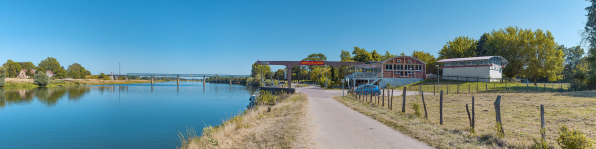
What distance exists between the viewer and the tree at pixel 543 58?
1863 inches

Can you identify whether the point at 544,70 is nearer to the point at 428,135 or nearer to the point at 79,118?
the point at 428,135

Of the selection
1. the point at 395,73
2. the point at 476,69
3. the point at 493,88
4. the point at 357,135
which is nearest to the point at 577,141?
the point at 357,135

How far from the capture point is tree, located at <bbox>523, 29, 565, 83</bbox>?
4731cm

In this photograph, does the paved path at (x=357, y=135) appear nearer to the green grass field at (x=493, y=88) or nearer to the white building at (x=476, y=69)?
the green grass field at (x=493, y=88)

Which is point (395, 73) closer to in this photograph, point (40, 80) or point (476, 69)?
point (476, 69)

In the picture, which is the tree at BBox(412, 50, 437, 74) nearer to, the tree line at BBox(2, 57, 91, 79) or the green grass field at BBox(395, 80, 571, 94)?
the green grass field at BBox(395, 80, 571, 94)

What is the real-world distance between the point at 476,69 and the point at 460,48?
935 inches

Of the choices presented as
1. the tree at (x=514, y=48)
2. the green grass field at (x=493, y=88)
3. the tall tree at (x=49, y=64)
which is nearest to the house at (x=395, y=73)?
the green grass field at (x=493, y=88)

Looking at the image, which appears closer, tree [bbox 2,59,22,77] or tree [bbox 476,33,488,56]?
tree [bbox 476,33,488,56]

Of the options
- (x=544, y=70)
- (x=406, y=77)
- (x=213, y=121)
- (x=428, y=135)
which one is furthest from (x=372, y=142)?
(x=544, y=70)

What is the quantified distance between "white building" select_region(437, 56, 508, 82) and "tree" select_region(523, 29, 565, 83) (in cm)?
673

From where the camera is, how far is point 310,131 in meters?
9.62

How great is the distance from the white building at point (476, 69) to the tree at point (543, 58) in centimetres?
673

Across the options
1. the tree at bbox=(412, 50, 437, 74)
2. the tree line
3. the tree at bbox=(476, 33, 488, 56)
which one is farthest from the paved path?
the tree line
